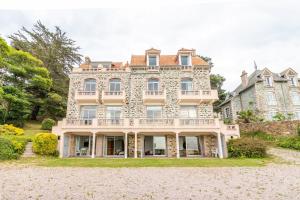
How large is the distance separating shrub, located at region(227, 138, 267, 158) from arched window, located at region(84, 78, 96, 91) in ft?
47.2

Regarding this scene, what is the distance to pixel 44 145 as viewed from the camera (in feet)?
49.5

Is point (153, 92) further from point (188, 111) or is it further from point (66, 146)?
point (66, 146)

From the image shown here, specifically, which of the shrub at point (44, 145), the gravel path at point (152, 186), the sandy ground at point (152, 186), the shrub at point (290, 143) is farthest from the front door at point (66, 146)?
the shrub at point (290, 143)

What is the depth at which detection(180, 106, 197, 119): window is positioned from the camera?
1862 cm

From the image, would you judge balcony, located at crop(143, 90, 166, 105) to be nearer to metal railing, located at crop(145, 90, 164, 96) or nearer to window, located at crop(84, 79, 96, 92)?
metal railing, located at crop(145, 90, 164, 96)

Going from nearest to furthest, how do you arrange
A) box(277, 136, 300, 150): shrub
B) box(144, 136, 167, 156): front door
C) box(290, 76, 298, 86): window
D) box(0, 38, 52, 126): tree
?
box(277, 136, 300, 150): shrub, box(144, 136, 167, 156): front door, box(0, 38, 52, 126): tree, box(290, 76, 298, 86): window

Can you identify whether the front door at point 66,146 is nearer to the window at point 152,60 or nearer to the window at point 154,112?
the window at point 154,112

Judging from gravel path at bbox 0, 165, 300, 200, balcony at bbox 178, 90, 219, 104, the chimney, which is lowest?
gravel path at bbox 0, 165, 300, 200

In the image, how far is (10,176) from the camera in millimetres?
8445

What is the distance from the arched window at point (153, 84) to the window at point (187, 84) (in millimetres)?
2703

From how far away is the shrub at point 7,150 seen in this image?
1316cm

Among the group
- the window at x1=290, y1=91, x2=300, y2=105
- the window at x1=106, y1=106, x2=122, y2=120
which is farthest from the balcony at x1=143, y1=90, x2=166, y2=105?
the window at x1=290, y1=91, x2=300, y2=105

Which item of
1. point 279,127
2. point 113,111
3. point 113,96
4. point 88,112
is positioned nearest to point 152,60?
point 113,96

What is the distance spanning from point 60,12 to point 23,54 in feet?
82.4
